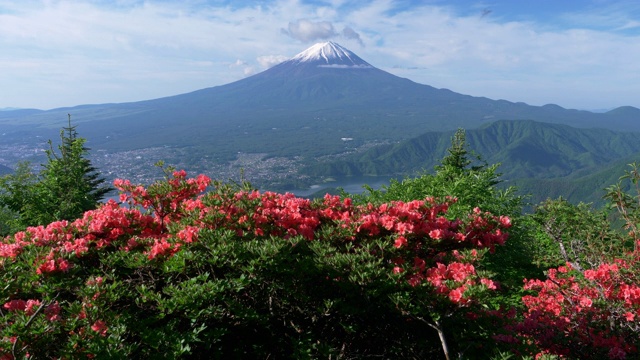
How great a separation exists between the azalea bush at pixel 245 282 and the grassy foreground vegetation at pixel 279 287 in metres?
0.01

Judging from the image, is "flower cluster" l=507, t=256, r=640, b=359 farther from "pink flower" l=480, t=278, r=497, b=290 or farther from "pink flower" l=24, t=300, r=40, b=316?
"pink flower" l=24, t=300, r=40, b=316

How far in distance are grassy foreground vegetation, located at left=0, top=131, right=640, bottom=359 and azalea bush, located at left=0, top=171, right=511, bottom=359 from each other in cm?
1

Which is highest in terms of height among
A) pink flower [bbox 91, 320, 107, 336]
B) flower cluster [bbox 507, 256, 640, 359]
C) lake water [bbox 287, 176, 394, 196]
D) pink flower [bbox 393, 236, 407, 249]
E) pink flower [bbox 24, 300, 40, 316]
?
pink flower [bbox 393, 236, 407, 249]

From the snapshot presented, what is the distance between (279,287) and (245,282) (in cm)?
45

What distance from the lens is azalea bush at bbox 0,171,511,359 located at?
2803 mm

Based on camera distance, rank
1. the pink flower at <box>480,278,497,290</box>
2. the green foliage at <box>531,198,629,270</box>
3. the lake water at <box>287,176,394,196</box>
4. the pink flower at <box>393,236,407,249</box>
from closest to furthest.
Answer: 1. the pink flower at <box>480,278,497,290</box>
2. the pink flower at <box>393,236,407,249</box>
3. the green foliage at <box>531,198,629,270</box>
4. the lake water at <box>287,176,394,196</box>

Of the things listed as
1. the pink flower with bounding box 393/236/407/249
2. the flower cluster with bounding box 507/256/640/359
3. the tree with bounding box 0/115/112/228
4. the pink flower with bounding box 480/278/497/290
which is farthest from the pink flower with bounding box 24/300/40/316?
the tree with bounding box 0/115/112/228

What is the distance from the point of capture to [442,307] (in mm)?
3230

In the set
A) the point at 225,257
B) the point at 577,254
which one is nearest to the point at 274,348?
the point at 225,257

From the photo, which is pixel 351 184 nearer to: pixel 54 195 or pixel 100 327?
pixel 54 195

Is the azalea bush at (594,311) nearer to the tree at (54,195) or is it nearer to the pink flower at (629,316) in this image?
the pink flower at (629,316)

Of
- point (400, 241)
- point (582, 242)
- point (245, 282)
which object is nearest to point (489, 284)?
point (400, 241)

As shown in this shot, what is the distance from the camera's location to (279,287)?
351cm

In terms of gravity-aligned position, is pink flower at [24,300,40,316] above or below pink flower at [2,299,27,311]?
above
